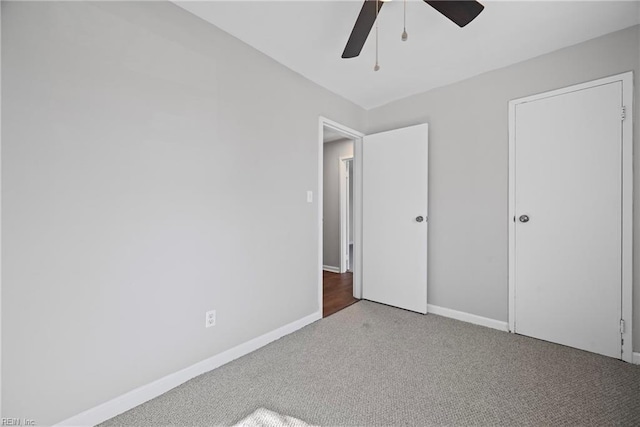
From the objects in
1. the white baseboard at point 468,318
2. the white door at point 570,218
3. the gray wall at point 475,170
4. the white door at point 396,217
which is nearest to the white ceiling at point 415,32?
the gray wall at point 475,170

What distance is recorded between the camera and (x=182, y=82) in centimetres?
173

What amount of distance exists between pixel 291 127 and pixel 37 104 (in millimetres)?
1611

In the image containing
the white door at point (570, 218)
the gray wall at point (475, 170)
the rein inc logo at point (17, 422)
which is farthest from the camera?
the gray wall at point (475, 170)

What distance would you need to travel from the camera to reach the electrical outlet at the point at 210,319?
1.86 meters

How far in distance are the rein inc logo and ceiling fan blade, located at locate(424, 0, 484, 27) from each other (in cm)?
273

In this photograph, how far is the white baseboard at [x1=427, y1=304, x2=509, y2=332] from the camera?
2.47m

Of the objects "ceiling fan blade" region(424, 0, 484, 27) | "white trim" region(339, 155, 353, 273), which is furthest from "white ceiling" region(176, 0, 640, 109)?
"white trim" region(339, 155, 353, 273)

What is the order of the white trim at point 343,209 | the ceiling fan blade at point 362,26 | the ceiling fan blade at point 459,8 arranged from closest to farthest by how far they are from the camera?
1. the ceiling fan blade at point 459,8
2. the ceiling fan blade at point 362,26
3. the white trim at point 343,209

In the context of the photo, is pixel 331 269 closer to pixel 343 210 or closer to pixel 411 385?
pixel 343 210

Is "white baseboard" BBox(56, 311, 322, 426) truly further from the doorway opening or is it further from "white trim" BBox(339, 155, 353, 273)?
"white trim" BBox(339, 155, 353, 273)

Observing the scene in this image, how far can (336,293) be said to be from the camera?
3598 mm

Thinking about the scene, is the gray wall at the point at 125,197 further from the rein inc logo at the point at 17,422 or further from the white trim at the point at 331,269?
the white trim at the point at 331,269

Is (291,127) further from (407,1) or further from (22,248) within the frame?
(22,248)

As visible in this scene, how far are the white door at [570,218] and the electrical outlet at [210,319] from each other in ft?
8.16
